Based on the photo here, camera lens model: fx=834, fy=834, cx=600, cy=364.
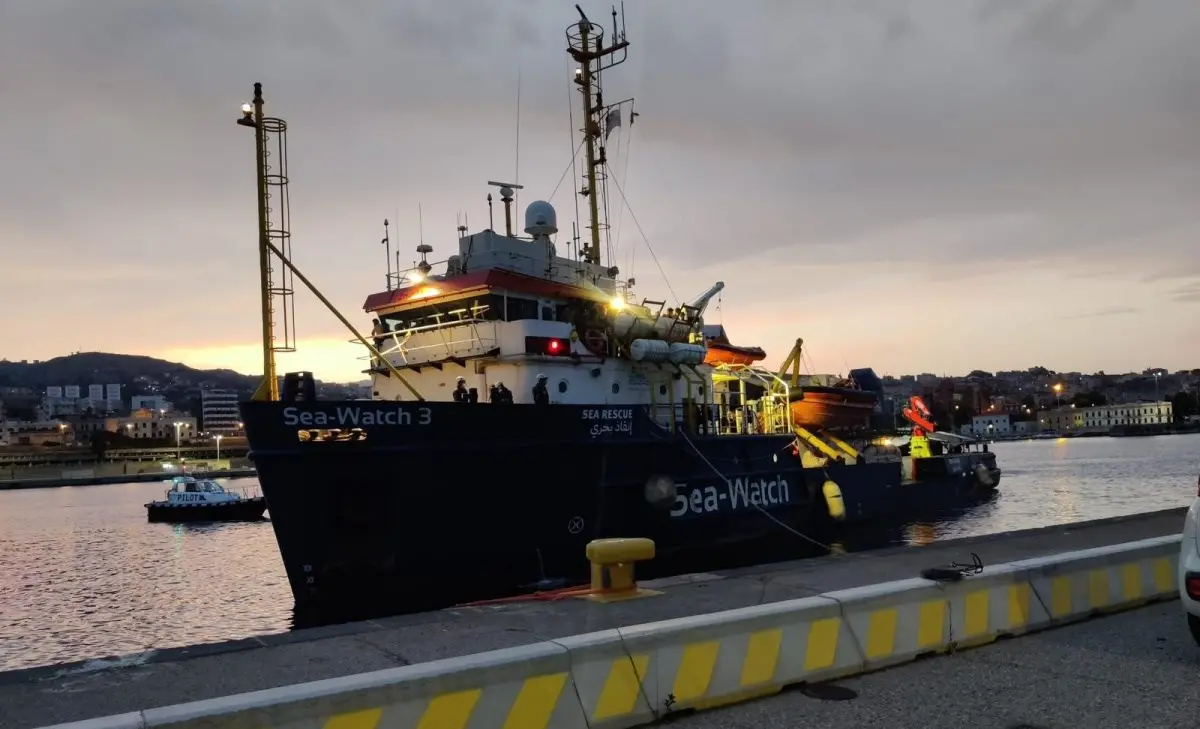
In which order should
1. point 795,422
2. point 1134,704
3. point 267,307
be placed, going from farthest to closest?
point 795,422 → point 267,307 → point 1134,704

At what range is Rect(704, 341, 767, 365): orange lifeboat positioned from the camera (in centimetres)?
2316

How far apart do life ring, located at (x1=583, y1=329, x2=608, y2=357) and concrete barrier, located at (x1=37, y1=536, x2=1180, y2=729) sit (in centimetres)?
1088

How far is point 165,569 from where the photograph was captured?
28688mm

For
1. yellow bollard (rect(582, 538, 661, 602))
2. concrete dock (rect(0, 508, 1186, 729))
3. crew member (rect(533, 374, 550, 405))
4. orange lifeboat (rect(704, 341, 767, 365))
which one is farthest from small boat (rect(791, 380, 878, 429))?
yellow bollard (rect(582, 538, 661, 602))

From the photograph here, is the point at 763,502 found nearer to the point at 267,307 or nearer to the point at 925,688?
the point at 267,307

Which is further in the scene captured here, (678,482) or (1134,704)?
(678,482)

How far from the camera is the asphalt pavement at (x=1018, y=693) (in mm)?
5055

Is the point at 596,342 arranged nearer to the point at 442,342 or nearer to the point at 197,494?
the point at 442,342

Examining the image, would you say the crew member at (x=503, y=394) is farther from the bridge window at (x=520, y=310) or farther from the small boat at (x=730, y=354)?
the small boat at (x=730, y=354)

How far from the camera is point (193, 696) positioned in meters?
5.41

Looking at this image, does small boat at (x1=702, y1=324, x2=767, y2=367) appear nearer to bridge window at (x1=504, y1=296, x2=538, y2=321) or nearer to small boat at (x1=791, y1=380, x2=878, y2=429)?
small boat at (x1=791, y1=380, x2=878, y2=429)

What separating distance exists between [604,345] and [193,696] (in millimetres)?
12892

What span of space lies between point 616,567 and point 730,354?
15.6 meters

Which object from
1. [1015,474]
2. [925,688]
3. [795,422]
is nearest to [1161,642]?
[925,688]
